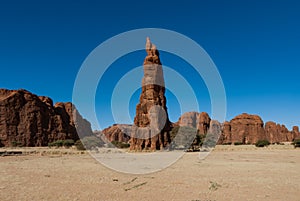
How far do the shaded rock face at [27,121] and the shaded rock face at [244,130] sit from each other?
10533cm

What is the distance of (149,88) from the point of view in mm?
77188

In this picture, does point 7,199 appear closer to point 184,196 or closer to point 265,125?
point 184,196

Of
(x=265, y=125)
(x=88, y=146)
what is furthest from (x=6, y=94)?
(x=265, y=125)

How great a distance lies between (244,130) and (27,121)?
133 m

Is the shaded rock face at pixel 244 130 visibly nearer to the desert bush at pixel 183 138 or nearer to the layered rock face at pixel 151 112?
the desert bush at pixel 183 138

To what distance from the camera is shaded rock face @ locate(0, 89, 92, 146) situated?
120 metres

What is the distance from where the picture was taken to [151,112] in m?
74.9

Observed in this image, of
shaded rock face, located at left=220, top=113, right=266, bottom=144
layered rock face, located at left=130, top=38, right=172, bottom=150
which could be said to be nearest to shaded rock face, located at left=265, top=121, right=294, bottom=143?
shaded rock face, located at left=220, top=113, right=266, bottom=144

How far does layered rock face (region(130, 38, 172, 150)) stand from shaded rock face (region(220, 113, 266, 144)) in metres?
113

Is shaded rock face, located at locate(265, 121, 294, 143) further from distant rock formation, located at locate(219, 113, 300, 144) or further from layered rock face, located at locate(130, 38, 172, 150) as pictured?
layered rock face, located at locate(130, 38, 172, 150)

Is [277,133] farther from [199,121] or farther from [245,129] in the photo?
[199,121]

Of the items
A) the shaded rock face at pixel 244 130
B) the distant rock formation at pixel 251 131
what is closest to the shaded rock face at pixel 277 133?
the distant rock formation at pixel 251 131

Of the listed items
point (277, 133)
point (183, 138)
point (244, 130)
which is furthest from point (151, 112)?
point (277, 133)

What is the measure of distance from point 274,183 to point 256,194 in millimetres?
4118
